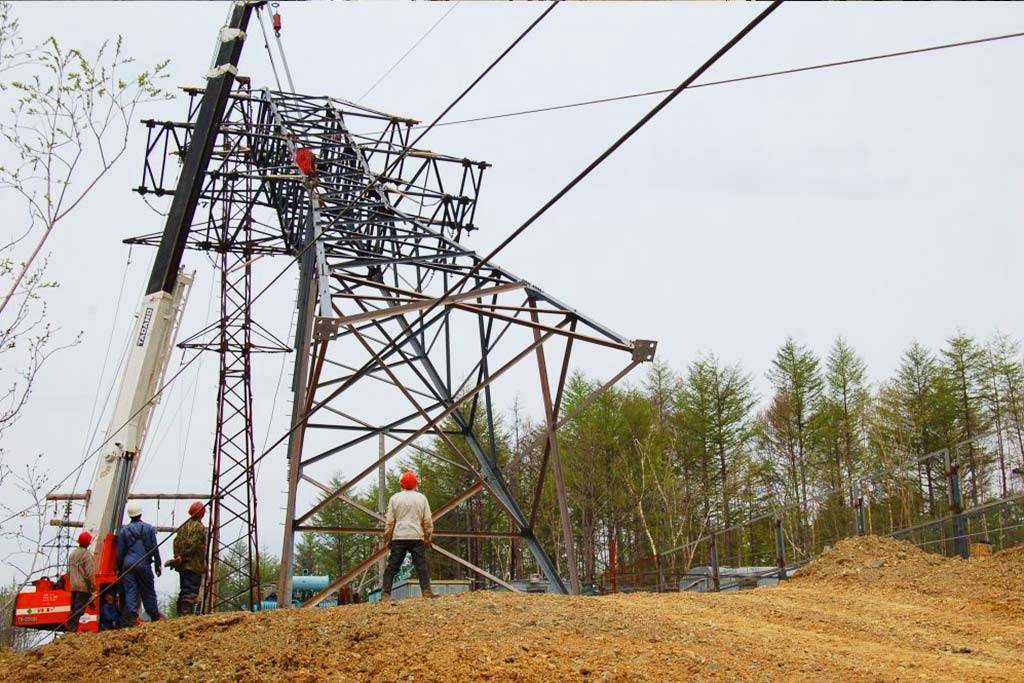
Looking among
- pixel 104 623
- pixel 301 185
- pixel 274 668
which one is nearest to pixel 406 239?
pixel 301 185

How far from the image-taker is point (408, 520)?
13602 millimetres

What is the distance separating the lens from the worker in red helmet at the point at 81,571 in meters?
15.0

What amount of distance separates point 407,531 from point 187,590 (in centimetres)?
441

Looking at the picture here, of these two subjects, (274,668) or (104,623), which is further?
(104,623)

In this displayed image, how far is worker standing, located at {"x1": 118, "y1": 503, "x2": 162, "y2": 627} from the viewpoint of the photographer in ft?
48.5

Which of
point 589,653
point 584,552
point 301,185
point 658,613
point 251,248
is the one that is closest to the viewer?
point 589,653

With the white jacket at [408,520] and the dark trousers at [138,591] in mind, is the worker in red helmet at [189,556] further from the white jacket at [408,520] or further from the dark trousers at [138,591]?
the white jacket at [408,520]

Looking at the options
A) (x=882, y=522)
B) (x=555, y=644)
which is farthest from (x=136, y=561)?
(x=882, y=522)

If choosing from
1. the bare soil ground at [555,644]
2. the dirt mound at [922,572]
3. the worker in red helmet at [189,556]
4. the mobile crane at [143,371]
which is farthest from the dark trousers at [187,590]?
the dirt mound at [922,572]

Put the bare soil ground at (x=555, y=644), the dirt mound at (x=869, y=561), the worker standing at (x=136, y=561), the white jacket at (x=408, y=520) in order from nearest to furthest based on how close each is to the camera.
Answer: the bare soil ground at (x=555, y=644), the white jacket at (x=408, y=520), the worker standing at (x=136, y=561), the dirt mound at (x=869, y=561)

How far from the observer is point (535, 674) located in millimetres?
8227

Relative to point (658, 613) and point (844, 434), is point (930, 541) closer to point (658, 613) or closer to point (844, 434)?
point (658, 613)

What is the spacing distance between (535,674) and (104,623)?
30.7 feet

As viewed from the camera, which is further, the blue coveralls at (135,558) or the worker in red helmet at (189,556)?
the worker in red helmet at (189,556)
